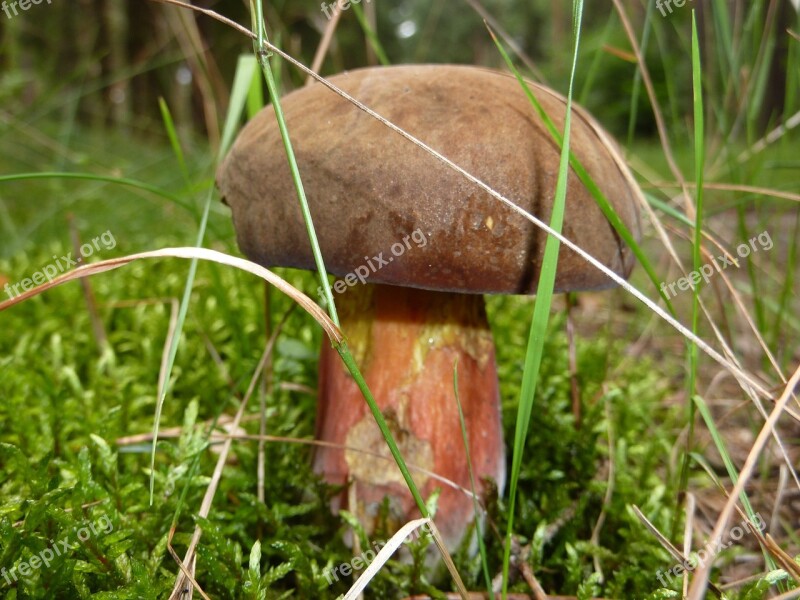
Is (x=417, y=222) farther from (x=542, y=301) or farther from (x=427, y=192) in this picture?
(x=542, y=301)

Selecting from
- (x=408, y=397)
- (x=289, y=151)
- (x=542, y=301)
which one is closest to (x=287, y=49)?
(x=408, y=397)

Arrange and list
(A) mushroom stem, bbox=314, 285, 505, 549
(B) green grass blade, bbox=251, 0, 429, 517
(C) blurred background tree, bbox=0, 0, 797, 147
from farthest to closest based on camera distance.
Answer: (C) blurred background tree, bbox=0, 0, 797, 147 < (A) mushroom stem, bbox=314, 285, 505, 549 < (B) green grass blade, bbox=251, 0, 429, 517

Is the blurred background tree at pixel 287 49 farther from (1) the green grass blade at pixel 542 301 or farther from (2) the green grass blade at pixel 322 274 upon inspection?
(2) the green grass blade at pixel 322 274

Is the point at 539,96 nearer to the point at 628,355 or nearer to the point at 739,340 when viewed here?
the point at 628,355

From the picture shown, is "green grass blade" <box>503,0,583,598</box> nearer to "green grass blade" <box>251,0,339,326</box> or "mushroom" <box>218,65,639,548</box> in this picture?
"mushroom" <box>218,65,639,548</box>

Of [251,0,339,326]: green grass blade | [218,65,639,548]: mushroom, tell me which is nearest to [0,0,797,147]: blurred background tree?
[218,65,639,548]: mushroom

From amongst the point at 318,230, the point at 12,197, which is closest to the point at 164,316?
the point at 318,230
